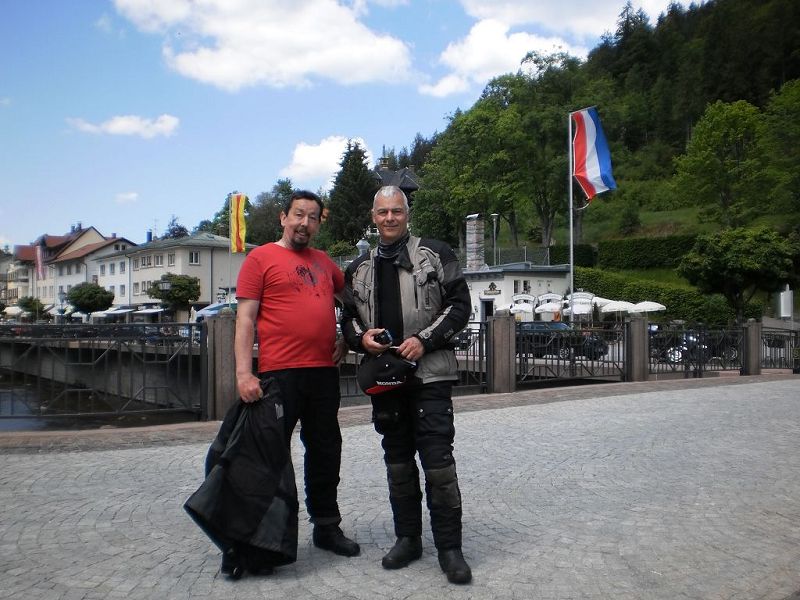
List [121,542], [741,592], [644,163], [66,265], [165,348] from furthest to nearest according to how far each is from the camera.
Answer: [66,265] < [644,163] < [165,348] < [121,542] < [741,592]

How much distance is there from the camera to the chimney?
44000mm

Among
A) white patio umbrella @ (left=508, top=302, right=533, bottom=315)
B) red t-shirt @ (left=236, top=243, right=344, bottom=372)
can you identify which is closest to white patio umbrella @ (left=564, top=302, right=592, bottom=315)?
white patio umbrella @ (left=508, top=302, right=533, bottom=315)

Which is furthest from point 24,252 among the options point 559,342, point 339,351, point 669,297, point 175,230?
point 339,351

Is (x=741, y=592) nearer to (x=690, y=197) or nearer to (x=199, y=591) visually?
(x=199, y=591)

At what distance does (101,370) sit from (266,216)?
274 ft

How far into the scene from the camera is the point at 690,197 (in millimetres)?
48969

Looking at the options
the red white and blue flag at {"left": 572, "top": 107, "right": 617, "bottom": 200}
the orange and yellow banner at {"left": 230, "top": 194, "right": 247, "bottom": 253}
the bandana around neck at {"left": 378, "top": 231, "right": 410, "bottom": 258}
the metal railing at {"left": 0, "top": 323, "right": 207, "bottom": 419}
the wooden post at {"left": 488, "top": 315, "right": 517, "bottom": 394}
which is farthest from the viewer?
the orange and yellow banner at {"left": 230, "top": 194, "right": 247, "bottom": 253}

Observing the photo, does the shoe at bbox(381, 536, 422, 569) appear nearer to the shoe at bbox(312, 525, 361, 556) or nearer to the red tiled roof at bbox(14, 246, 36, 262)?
the shoe at bbox(312, 525, 361, 556)

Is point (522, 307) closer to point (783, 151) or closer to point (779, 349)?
point (779, 349)

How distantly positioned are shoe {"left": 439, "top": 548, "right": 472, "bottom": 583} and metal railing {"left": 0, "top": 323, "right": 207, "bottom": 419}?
613 cm

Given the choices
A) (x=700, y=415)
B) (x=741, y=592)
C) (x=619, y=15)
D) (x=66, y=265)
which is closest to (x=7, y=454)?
(x=741, y=592)

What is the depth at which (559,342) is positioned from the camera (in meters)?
13.7

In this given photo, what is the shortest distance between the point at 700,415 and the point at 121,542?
7.91 m

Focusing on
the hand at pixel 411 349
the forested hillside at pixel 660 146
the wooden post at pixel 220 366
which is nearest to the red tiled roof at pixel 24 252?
the forested hillside at pixel 660 146
